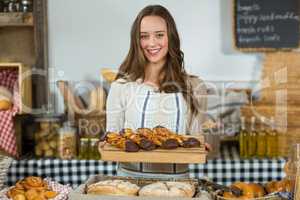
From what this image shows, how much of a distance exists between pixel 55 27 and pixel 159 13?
664 millimetres

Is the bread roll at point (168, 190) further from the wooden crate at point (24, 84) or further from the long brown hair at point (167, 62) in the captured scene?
the wooden crate at point (24, 84)

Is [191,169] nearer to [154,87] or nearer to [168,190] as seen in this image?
[154,87]

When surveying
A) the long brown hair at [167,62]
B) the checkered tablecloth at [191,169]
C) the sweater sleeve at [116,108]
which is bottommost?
the checkered tablecloth at [191,169]

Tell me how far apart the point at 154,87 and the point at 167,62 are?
15 centimetres

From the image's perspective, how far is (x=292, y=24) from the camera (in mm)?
2926

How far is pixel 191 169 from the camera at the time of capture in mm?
2867

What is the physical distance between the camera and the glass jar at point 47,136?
116 inches

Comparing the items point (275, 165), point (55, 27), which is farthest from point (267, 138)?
point (55, 27)

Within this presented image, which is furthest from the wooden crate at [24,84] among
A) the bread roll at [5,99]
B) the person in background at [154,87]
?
the person in background at [154,87]

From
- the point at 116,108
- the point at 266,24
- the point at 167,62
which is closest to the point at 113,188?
the point at 116,108

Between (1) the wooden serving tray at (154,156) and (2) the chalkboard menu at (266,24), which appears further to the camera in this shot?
(2) the chalkboard menu at (266,24)

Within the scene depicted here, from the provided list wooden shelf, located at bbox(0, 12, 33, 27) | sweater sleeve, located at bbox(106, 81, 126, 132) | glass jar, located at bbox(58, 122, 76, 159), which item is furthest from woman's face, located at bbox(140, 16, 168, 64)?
wooden shelf, located at bbox(0, 12, 33, 27)

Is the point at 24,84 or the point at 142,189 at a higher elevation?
the point at 24,84

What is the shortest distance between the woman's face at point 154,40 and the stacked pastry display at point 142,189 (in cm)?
90
